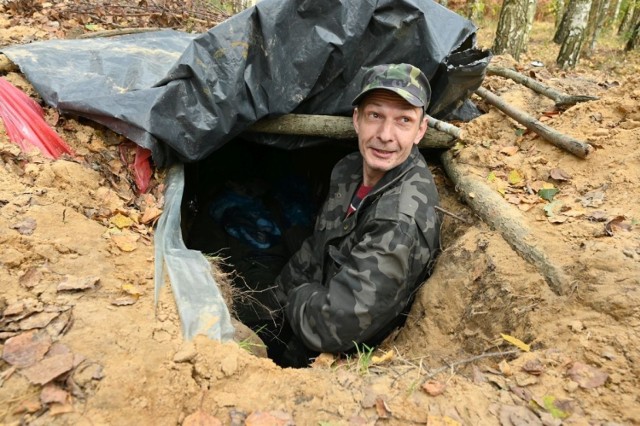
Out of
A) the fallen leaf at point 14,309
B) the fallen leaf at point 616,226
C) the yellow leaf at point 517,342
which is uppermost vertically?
the fallen leaf at point 14,309

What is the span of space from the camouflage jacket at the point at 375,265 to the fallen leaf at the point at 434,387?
692 millimetres

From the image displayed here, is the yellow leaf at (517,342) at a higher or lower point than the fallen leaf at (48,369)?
lower

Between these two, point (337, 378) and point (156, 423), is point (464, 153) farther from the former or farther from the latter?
point (156, 423)

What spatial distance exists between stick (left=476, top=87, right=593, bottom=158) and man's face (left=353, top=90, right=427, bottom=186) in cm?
103

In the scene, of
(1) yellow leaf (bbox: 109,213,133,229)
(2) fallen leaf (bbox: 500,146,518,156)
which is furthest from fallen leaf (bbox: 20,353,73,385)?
(2) fallen leaf (bbox: 500,146,518,156)

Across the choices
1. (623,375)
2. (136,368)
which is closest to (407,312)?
(623,375)

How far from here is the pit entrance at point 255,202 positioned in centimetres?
451

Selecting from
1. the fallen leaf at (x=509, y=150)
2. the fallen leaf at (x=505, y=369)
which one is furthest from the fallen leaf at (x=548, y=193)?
the fallen leaf at (x=505, y=369)

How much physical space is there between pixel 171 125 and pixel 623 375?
2.69m

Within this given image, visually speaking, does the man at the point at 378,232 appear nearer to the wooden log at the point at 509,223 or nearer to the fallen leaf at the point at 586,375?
→ the wooden log at the point at 509,223

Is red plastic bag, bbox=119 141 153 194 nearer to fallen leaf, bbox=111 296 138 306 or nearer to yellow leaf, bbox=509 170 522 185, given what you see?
fallen leaf, bbox=111 296 138 306

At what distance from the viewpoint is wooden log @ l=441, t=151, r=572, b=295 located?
2166 mm

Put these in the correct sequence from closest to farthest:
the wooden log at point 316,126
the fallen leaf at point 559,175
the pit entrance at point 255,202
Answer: the fallen leaf at point 559,175, the wooden log at point 316,126, the pit entrance at point 255,202

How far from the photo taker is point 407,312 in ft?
9.46
